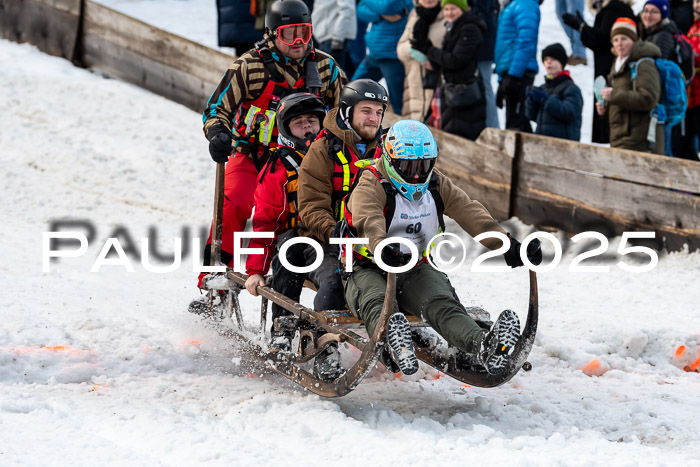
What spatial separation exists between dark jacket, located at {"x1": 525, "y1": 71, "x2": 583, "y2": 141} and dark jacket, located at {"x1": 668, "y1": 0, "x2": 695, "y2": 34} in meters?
1.31

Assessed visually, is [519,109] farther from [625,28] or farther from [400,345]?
[400,345]

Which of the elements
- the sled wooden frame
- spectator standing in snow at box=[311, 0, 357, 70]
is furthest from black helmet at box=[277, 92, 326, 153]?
spectator standing in snow at box=[311, 0, 357, 70]

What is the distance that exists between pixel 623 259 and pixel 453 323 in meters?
3.76

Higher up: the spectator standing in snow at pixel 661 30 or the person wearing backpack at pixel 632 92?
the spectator standing in snow at pixel 661 30

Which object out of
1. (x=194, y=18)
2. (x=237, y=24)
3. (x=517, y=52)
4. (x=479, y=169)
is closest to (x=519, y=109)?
(x=517, y=52)

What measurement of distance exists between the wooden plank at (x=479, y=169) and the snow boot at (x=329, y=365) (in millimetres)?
4341

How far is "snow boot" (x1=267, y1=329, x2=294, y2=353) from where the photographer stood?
5.54m

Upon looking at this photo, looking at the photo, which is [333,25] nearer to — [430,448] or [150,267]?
[150,267]

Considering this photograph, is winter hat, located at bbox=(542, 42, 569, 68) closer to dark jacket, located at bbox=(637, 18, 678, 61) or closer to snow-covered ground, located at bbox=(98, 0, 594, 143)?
dark jacket, located at bbox=(637, 18, 678, 61)

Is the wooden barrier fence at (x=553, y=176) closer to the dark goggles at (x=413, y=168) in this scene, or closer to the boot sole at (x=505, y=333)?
the dark goggles at (x=413, y=168)

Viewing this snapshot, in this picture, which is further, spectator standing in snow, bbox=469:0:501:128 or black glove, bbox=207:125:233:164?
spectator standing in snow, bbox=469:0:501:128

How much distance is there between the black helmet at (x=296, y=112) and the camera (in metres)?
5.91

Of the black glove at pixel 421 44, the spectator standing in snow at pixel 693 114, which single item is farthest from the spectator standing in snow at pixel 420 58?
the spectator standing in snow at pixel 693 114

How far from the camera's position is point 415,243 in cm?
520
